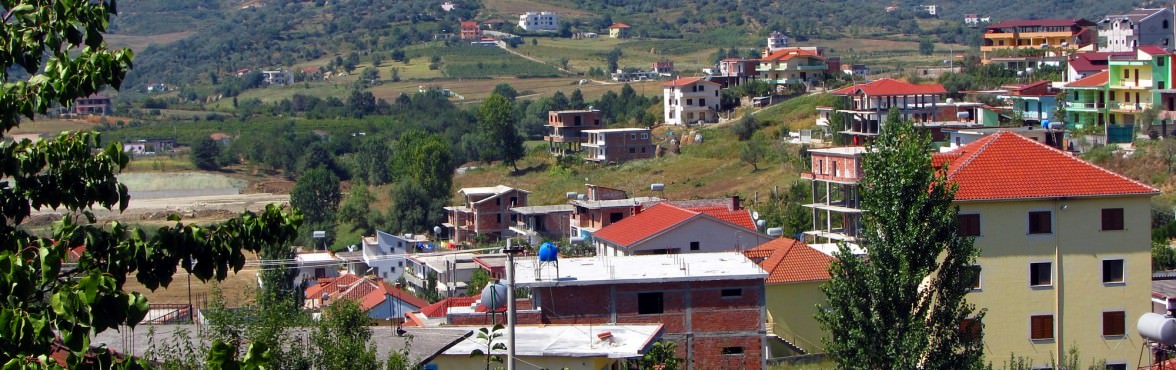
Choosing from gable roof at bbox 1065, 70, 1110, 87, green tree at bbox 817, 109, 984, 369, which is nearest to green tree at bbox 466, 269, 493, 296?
green tree at bbox 817, 109, 984, 369

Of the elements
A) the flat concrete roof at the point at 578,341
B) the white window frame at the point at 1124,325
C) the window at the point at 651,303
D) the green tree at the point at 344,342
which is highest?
the green tree at the point at 344,342

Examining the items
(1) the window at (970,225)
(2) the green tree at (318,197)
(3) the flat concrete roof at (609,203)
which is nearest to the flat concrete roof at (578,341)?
(1) the window at (970,225)

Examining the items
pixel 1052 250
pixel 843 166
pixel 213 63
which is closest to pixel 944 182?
pixel 1052 250

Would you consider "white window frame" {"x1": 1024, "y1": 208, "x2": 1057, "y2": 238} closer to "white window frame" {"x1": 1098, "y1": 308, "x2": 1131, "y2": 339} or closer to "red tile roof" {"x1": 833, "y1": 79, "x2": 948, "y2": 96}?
"white window frame" {"x1": 1098, "y1": 308, "x2": 1131, "y2": 339}

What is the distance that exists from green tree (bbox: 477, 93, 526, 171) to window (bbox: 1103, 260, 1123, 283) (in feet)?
147

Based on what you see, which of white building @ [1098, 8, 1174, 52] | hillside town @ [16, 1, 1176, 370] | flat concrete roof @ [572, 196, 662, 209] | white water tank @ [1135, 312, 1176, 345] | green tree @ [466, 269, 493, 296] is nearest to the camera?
hillside town @ [16, 1, 1176, 370]

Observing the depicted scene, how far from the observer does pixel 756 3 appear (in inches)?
6019

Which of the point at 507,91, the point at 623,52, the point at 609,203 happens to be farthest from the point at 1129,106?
the point at 623,52

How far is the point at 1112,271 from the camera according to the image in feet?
64.4

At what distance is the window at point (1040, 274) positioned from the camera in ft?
64.0

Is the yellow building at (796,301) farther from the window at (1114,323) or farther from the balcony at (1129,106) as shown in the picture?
the balcony at (1129,106)

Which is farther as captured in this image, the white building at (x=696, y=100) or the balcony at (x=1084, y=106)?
the white building at (x=696, y=100)

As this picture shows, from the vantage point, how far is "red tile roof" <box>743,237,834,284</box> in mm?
22422

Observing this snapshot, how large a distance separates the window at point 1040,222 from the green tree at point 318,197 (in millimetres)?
37503
